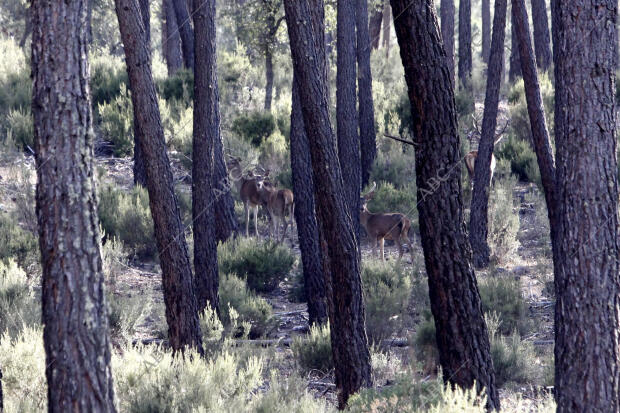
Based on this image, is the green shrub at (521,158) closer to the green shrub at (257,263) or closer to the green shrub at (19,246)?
the green shrub at (257,263)

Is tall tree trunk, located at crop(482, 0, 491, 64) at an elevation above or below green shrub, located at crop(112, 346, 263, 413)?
above

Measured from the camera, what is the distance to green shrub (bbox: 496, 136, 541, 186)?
18039mm

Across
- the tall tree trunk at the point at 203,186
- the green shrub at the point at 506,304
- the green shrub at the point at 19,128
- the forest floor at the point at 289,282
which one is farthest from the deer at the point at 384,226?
the green shrub at the point at 19,128

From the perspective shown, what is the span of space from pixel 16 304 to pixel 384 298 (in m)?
5.08

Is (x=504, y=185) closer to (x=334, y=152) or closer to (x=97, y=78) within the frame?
(x=334, y=152)

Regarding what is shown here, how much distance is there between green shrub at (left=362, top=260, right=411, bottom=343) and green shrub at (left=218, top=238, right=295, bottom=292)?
5.73 feet

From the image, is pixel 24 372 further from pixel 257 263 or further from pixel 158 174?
pixel 257 263

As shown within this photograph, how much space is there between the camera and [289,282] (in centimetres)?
1401

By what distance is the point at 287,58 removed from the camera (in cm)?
2980

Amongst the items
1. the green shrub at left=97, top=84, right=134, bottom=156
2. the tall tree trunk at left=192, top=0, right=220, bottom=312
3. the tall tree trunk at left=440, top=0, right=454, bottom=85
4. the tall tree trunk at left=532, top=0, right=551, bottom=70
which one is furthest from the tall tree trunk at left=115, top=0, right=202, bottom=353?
the tall tree trunk at left=532, top=0, right=551, bottom=70

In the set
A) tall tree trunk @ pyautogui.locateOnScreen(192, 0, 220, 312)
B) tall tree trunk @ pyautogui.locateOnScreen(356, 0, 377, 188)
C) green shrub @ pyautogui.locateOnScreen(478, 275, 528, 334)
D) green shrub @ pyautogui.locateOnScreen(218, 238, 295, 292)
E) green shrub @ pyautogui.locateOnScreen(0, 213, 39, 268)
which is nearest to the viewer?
tall tree trunk @ pyautogui.locateOnScreen(192, 0, 220, 312)

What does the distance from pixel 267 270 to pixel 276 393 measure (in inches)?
290

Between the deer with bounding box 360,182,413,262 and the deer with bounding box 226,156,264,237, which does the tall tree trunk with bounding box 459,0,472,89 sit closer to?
the deer with bounding box 226,156,264,237

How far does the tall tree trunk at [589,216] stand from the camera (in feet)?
18.2
